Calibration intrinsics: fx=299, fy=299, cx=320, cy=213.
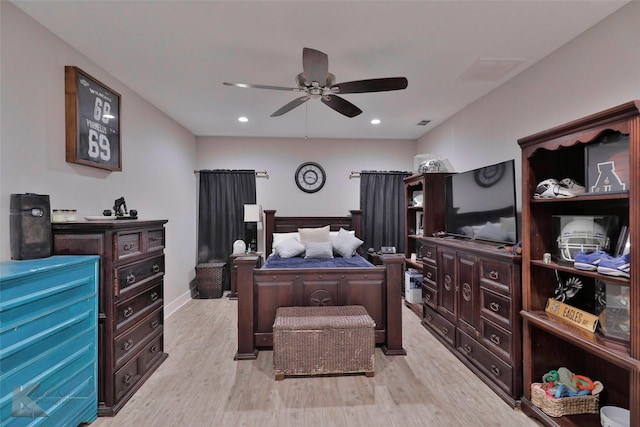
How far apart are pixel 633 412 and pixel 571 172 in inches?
56.4

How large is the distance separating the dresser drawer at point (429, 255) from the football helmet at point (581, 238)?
1.40m

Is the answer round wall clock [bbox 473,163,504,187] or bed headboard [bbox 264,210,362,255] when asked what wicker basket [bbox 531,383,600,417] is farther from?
bed headboard [bbox 264,210,362,255]

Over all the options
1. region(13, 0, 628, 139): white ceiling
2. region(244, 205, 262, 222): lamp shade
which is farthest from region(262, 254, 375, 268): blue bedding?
region(13, 0, 628, 139): white ceiling

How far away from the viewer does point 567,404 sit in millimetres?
1876

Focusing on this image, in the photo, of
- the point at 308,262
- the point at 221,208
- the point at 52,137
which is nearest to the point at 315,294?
the point at 308,262

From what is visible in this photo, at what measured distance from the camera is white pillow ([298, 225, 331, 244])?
4.66 meters

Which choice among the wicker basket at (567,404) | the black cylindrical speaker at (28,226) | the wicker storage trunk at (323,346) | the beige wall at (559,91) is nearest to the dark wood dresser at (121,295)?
the black cylindrical speaker at (28,226)

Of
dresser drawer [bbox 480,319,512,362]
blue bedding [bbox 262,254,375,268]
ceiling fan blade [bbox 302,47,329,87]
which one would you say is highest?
ceiling fan blade [bbox 302,47,329,87]

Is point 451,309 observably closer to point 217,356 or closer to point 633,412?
point 633,412

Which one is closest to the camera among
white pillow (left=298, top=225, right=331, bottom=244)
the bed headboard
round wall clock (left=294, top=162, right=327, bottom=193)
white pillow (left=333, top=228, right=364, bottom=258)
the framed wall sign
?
the framed wall sign

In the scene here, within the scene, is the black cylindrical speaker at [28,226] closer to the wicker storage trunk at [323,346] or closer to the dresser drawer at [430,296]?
the wicker storage trunk at [323,346]

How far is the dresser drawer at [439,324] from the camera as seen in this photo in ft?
9.70

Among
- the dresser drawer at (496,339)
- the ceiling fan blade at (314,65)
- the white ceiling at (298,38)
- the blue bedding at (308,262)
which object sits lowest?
the dresser drawer at (496,339)

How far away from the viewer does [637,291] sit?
4.58ft
